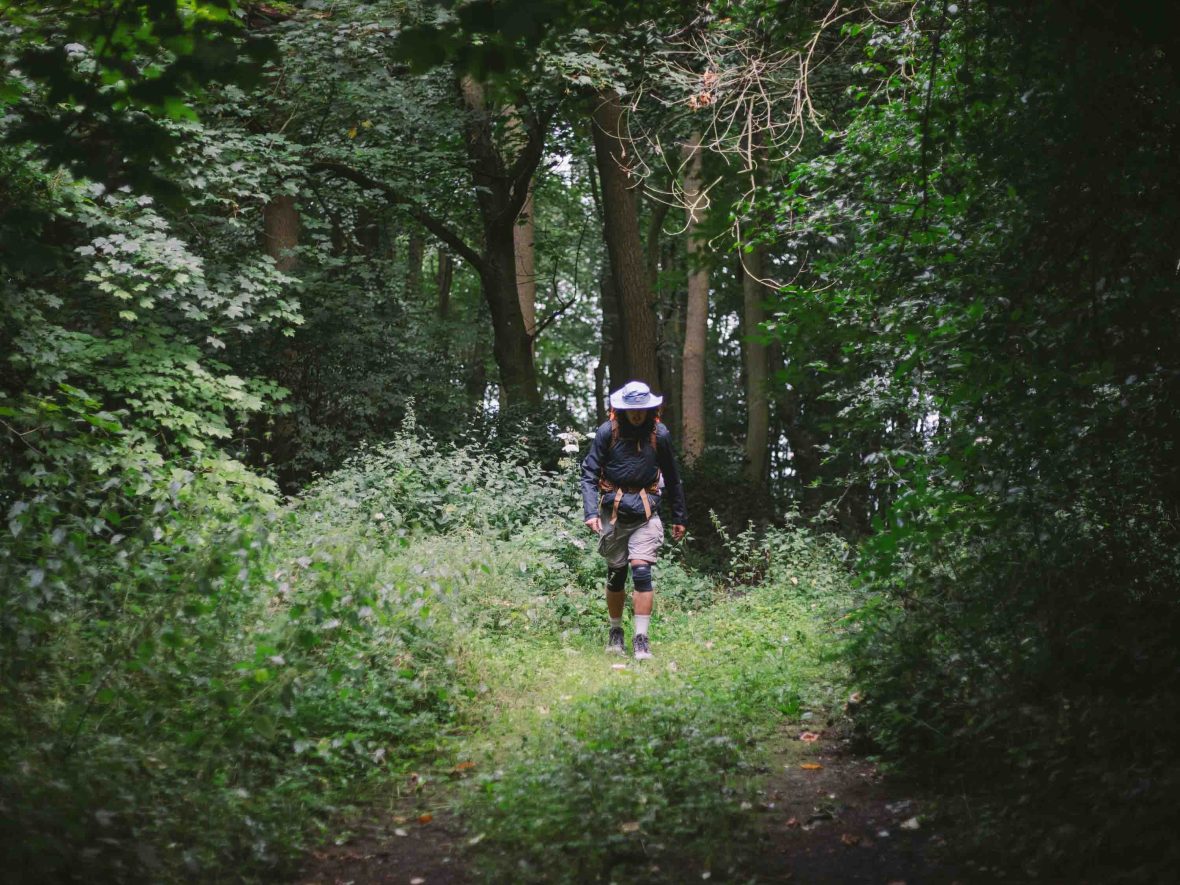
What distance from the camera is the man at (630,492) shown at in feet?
28.2

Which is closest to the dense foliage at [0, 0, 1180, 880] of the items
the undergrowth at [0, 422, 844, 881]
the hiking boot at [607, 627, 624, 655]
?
the undergrowth at [0, 422, 844, 881]

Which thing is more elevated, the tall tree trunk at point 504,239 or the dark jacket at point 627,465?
the tall tree trunk at point 504,239

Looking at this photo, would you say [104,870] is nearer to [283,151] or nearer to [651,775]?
[651,775]

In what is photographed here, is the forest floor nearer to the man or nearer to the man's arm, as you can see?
the man

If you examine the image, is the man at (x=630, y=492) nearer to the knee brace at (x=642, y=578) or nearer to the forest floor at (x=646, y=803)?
the knee brace at (x=642, y=578)

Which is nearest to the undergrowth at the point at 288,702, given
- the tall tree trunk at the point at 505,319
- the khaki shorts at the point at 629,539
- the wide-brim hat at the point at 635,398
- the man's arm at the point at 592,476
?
the khaki shorts at the point at 629,539

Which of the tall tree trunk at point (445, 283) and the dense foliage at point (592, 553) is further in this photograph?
the tall tree trunk at point (445, 283)

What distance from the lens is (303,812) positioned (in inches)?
184

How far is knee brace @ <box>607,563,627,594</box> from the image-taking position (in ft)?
29.1

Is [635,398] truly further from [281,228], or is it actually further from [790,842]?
[281,228]

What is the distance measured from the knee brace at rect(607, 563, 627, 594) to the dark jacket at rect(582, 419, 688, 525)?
0.49 meters

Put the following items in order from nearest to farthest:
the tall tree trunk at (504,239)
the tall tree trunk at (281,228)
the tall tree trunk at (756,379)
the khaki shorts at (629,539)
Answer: the khaki shorts at (629,539)
the tall tree trunk at (281,228)
the tall tree trunk at (504,239)
the tall tree trunk at (756,379)

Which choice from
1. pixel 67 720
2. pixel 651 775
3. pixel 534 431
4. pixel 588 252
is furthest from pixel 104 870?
pixel 588 252

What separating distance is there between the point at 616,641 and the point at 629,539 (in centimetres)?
92
